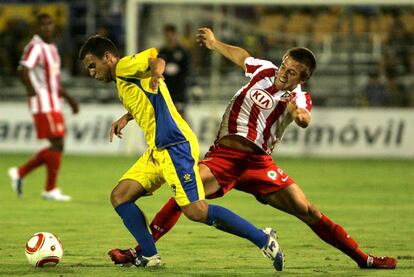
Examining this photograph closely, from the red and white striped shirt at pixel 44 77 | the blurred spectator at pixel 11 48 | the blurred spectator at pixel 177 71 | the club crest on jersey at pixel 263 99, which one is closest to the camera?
the club crest on jersey at pixel 263 99

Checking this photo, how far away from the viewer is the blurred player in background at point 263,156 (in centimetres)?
804

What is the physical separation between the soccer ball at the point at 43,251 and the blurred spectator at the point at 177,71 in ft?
35.9

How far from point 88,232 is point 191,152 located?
2981mm

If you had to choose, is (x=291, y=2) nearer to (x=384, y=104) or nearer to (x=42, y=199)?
(x=384, y=104)

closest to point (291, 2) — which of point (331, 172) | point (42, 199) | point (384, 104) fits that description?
point (384, 104)

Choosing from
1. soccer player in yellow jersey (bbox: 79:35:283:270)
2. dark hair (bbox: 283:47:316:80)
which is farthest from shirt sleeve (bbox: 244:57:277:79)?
soccer player in yellow jersey (bbox: 79:35:283:270)

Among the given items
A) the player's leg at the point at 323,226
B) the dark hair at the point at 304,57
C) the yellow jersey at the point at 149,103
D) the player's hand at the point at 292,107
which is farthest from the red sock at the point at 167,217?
the dark hair at the point at 304,57

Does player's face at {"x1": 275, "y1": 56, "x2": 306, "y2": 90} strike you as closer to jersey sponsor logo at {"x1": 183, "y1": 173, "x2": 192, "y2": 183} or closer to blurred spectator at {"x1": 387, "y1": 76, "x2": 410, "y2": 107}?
jersey sponsor logo at {"x1": 183, "y1": 173, "x2": 192, "y2": 183}

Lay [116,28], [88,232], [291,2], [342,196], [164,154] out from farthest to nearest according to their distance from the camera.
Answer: [116,28], [291,2], [342,196], [88,232], [164,154]

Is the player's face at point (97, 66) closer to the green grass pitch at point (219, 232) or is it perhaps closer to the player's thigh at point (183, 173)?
the player's thigh at point (183, 173)

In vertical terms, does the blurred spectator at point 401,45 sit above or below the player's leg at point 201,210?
below

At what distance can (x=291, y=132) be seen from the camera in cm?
2223

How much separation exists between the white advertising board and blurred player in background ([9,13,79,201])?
740 centimetres

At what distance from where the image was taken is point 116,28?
25.9 metres
